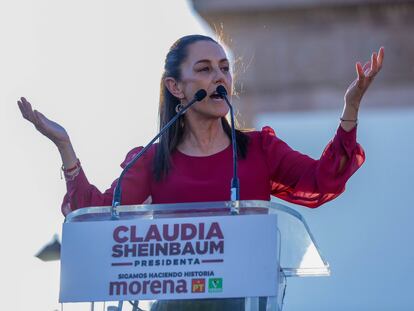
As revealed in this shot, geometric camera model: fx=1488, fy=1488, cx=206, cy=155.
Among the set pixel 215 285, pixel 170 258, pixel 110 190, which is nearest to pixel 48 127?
pixel 110 190

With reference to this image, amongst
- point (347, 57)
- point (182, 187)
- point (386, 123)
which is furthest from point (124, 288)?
point (347, 57)

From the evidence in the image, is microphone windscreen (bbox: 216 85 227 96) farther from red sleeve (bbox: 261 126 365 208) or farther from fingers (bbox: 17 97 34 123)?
fingers (bbox: 17 97 34 123)

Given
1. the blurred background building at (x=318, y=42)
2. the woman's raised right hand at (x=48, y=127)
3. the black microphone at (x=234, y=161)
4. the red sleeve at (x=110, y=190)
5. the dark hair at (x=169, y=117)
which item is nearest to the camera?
the black microphone at (x=234, y=161)

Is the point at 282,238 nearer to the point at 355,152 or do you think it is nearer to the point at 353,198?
the point at 355,152

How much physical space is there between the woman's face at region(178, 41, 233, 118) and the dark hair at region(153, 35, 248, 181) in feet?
0.14

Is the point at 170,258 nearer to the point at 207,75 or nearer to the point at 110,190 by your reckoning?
the point at 110,190

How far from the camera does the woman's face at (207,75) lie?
4.84m

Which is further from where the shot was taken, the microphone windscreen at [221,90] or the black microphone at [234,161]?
the microphone windscreen at [221,90]

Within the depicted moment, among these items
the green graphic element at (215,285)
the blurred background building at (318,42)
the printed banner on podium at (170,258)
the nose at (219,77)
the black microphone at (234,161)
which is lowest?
the green graphic element at (215,285)

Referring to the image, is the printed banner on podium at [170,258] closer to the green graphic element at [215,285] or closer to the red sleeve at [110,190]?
the green graphic element at [215,285]

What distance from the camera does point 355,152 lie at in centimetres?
446

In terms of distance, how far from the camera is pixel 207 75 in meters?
4.93

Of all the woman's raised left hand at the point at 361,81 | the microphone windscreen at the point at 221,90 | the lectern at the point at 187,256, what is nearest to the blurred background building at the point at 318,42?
the microphone windscreen at the point at 221,90

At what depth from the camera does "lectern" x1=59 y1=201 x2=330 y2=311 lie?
13.1 ft
